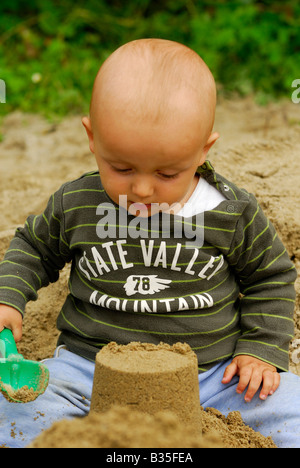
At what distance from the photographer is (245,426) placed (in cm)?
153

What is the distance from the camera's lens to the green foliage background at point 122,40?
3.97 m

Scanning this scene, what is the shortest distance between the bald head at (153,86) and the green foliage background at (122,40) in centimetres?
240

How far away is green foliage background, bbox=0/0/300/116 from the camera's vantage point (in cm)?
397

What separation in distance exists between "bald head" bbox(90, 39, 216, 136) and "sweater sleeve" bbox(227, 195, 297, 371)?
329 mm

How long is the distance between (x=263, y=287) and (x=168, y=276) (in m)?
0.27

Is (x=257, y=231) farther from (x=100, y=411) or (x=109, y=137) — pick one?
(x=100, y=411)

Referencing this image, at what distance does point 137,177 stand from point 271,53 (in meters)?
3.00

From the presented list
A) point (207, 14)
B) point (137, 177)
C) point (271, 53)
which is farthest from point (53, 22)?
point (137, 177)
